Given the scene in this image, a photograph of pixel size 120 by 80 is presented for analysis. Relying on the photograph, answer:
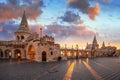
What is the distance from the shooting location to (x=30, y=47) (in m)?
47.1

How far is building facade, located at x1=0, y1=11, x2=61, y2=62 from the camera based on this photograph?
41312mm

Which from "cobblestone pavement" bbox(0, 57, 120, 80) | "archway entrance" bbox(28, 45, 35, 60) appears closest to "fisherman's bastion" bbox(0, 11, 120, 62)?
"archway entrance" bbox(28, 45, 35, 60)

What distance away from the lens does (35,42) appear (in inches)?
1668

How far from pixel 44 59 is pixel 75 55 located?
35730mm

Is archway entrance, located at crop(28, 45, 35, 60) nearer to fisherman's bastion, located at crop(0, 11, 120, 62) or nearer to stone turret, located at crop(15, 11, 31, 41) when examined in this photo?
fisherman's bastion, located at crop(0, 11, 120, 62)

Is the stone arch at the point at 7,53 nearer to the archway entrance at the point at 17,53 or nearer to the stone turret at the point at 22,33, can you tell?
the archway entrance at the point at 17,53

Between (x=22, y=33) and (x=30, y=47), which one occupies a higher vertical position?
(x=22, y=33)

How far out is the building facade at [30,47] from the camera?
41.3m

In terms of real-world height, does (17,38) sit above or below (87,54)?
above

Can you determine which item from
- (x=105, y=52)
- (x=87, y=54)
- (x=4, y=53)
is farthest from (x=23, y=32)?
(x=105, y=52)

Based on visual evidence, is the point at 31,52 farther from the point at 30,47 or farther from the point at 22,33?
the point at 22,33

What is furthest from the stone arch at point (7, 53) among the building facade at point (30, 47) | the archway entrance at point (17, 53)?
the archway entrance at point (17, 53)

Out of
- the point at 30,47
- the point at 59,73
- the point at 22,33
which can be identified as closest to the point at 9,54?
the point at 22,33

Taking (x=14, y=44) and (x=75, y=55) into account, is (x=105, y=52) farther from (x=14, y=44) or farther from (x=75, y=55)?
(x=14, y=44)
